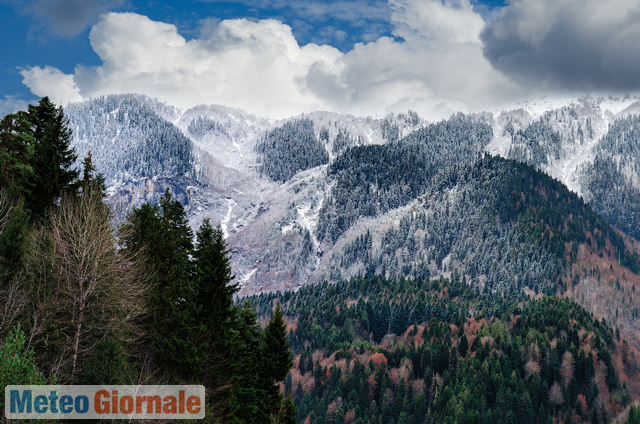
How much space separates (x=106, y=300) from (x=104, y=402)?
752cm

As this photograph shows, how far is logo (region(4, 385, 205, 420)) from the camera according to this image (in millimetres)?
27766

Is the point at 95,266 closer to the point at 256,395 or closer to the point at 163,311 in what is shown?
the point at 163,311

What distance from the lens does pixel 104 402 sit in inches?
1326

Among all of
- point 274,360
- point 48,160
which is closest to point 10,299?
point 48,160

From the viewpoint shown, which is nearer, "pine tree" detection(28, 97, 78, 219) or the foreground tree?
the foreground tree

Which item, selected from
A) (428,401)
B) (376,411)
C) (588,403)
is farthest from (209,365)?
(588,403)

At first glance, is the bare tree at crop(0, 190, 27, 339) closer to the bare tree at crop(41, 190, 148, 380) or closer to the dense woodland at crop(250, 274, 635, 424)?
the bare tree at crop(41, 190, 148, 380)

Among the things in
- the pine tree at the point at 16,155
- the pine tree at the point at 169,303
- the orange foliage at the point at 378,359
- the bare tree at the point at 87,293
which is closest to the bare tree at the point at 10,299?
the bare tree at the point at 87,293

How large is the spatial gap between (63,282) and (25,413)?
11465mm

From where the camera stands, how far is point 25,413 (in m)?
27.4

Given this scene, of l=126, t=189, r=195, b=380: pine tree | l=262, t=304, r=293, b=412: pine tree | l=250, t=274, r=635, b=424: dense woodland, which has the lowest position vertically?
l=250, t=274, r=635, b=424: dense woodland

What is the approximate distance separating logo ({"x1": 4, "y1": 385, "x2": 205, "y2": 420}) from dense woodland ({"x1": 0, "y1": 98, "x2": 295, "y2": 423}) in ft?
2.26

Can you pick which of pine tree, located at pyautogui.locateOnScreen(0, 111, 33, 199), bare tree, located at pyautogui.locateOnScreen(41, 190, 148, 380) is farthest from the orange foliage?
bare tree, located at pyautogui.locateOnScreen(41, 190, 148, 380)

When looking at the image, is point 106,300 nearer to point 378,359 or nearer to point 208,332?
point 208,332
